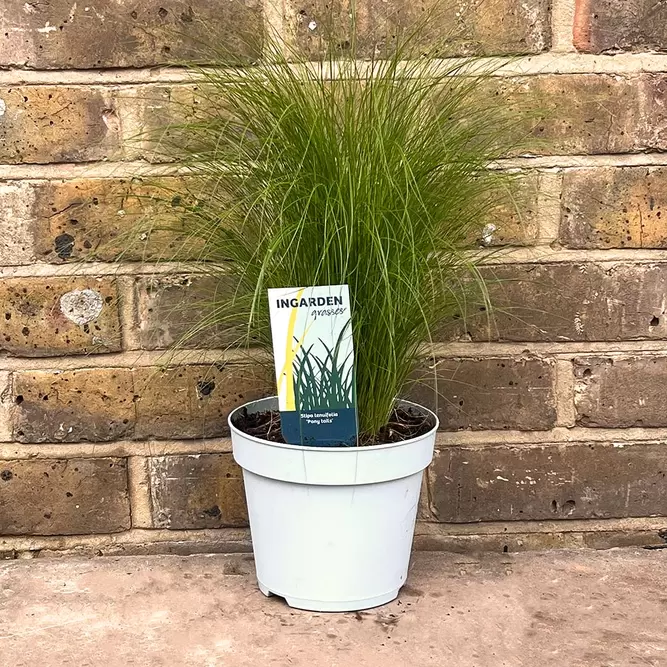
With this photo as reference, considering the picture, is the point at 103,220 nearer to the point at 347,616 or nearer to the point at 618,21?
the point at 347,616

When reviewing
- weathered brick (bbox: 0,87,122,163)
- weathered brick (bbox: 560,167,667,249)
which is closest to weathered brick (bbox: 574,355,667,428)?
weathered brick (bbox: 560,167,667,249)

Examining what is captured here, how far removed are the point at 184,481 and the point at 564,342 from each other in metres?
0.54

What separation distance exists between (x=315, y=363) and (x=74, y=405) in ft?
1.29

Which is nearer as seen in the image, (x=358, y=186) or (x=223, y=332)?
(x=358, y=186)

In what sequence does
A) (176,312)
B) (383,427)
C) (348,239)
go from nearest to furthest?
1. (348,239)
2. (383,427)
3. (176,312)

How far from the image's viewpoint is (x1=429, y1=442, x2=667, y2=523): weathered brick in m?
1.09

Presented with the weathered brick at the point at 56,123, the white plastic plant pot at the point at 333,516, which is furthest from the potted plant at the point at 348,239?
the weathered brick at the point at 56,123

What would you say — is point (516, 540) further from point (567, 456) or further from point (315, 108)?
point (315, 108)

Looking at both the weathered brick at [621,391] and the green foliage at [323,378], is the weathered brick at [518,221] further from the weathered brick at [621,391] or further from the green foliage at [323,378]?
the green foliage at [323,378]

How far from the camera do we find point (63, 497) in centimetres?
109

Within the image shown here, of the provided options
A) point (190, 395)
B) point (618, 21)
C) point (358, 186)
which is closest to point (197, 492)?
point (190, 395)

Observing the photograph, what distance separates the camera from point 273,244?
0.81 meters

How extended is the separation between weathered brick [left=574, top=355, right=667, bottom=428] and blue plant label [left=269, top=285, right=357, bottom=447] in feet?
1.23

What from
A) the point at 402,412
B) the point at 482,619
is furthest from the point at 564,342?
the point at 482,619
